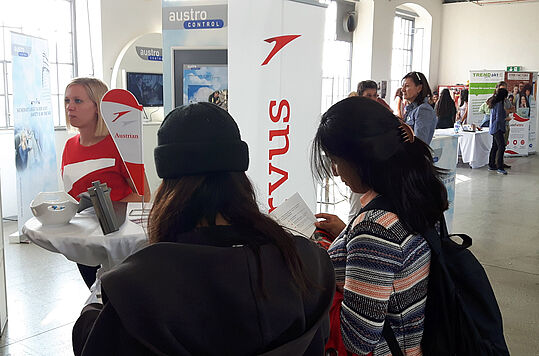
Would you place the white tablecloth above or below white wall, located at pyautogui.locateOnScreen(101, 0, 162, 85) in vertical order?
below

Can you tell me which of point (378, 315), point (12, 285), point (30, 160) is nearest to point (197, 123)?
point (378, 315)

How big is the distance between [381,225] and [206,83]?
2782mm

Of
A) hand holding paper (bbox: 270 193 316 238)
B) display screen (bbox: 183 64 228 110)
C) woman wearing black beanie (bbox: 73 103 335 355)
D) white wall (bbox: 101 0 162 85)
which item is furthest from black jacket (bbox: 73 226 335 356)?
white wall (bbox: 101 0 162 85)

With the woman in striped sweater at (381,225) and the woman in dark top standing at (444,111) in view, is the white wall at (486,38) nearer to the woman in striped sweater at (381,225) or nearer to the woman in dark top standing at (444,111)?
the woman in dark top standing at (444,111)

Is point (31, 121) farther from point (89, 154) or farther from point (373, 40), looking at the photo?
point (373, 40)

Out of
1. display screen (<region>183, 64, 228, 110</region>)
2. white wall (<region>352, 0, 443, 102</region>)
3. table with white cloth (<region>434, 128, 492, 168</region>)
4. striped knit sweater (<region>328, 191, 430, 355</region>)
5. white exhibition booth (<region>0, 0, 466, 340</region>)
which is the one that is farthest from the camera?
white wall (<region>352, 0, 443, 102</region>)

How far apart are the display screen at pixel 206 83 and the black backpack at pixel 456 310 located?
261 cm

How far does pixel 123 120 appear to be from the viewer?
2.55 metres

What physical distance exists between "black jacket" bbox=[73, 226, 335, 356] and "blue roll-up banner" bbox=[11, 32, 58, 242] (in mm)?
4379

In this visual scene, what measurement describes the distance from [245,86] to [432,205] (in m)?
1.53

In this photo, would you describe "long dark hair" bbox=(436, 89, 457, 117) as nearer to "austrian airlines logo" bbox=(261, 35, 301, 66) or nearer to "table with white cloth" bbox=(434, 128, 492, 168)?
"table with white cloth" bbox=(434, 128, 492, 168)

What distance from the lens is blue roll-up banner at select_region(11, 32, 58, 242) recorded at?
15.8 ft

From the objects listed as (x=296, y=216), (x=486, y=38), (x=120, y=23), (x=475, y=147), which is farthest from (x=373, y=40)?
(x=296, y=216)

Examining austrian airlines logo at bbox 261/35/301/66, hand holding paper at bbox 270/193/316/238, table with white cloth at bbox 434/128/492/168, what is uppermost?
austrian airlines logo at bbox 261/35/301/66
